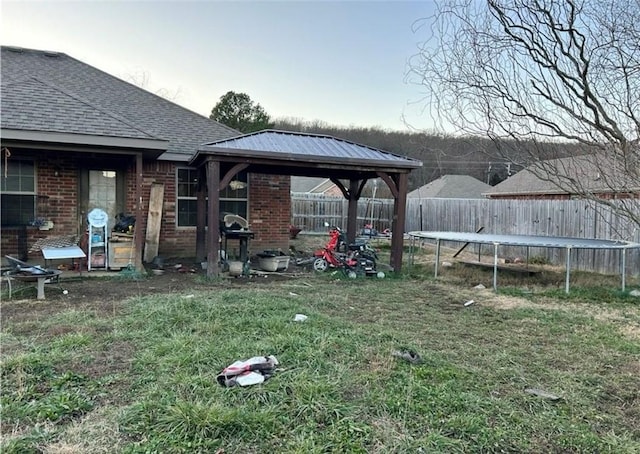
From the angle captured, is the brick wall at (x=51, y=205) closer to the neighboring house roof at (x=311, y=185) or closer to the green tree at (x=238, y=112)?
the green tree at (x=238, y=112)

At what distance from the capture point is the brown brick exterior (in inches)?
354

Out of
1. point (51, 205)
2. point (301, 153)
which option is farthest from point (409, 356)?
point (51, 205)

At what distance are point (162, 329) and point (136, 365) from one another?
1.00m

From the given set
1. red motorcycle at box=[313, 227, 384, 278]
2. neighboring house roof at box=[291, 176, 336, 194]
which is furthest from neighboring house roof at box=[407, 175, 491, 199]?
red motorcycle at box=[313, 227, 384, 278]

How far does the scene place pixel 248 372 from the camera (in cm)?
336

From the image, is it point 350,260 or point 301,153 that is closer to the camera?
point 301,153

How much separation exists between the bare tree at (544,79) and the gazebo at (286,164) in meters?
2.96

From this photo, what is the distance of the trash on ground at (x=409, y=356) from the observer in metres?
3.90

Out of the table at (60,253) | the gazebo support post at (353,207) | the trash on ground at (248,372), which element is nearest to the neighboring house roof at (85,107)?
the table at (60,253)

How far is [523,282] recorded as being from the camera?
943 centimetres

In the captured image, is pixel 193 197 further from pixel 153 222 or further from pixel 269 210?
pixel 269 210

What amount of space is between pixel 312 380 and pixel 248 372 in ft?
1.61

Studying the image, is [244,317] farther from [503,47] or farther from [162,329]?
[503,47]

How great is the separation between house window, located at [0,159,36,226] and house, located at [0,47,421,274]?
0.02 m
